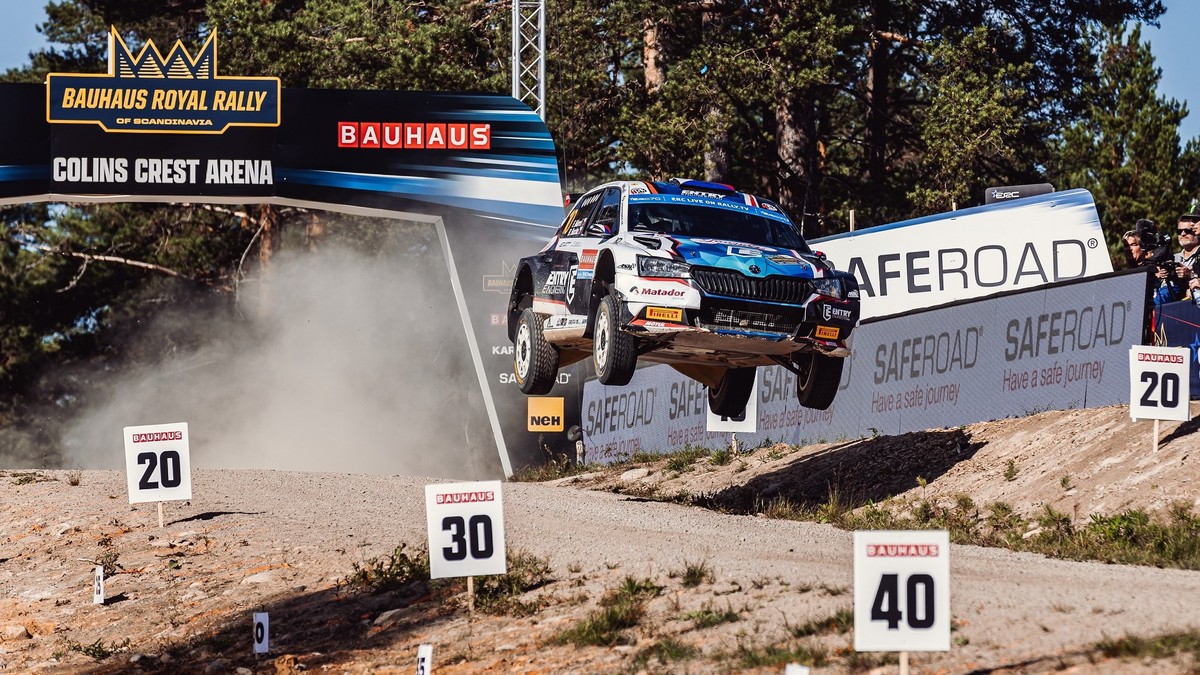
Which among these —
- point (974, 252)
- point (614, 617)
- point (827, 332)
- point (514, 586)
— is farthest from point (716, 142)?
point (614, 617)

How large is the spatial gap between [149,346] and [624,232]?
135 ft

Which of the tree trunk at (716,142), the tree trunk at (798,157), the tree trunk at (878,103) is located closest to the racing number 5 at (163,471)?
the tree trunk at (716,142)

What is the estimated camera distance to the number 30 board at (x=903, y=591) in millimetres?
9234

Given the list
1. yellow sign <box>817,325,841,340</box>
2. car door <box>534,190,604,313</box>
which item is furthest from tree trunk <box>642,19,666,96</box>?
yellow sign <box>817,325,841,340</box>

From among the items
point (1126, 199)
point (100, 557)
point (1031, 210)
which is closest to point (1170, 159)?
point (1126, 199)

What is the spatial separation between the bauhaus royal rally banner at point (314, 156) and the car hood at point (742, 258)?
43.6 ft

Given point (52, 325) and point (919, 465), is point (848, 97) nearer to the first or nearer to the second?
point (52, 325)

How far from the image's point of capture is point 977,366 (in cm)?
1988

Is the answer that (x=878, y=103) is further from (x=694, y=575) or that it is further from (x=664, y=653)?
(x=664, y=653)

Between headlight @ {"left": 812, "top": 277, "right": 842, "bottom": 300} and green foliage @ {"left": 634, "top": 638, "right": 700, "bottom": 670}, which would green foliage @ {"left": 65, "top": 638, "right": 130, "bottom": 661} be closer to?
green foliage @ {"left": 634, "top": 638, "right": 700, "bottom": 670}

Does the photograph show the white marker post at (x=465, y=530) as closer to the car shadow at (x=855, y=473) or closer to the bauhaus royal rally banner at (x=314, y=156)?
the car shadow at (x=855, y=473)

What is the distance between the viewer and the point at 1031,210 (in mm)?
22734

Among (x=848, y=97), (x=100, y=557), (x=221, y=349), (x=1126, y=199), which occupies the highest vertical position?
(x=848, y=97)

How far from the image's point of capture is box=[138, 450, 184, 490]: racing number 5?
19391mm
